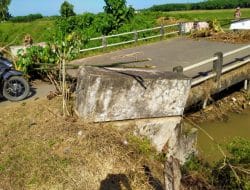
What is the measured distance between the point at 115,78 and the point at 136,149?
4.40 ft

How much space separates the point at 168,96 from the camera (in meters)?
8.35

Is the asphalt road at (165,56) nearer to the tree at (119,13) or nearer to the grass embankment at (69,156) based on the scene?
the grass embankment at (69,156)

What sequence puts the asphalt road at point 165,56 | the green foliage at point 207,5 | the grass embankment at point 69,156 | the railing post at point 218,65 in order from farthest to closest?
the green foliage at point 207,5 < the asphalt road at point 165,56 < the railing post at point 218,65 < the grass embankment at point 69,156

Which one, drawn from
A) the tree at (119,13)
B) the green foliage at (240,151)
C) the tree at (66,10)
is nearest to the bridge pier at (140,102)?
the green foliage at (240,151)

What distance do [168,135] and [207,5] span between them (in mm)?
48213

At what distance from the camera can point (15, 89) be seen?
9422 millimetres

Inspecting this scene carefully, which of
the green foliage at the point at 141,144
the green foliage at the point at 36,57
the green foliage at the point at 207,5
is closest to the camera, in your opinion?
the green foliage at the point at 141,144

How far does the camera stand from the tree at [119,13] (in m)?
22.7

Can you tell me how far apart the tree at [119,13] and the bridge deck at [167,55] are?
5.04 meters

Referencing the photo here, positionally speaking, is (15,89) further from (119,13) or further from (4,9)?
(4,9)

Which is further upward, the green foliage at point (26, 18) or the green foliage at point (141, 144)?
the green foliage at point (141, 144)

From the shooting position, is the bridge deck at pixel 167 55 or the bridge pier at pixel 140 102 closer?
the bridge pier at pixel 140 102

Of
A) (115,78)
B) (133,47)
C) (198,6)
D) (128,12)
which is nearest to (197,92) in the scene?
(115,78)

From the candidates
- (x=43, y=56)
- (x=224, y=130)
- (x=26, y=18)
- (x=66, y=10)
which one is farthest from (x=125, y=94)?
(x=26, y=18)
